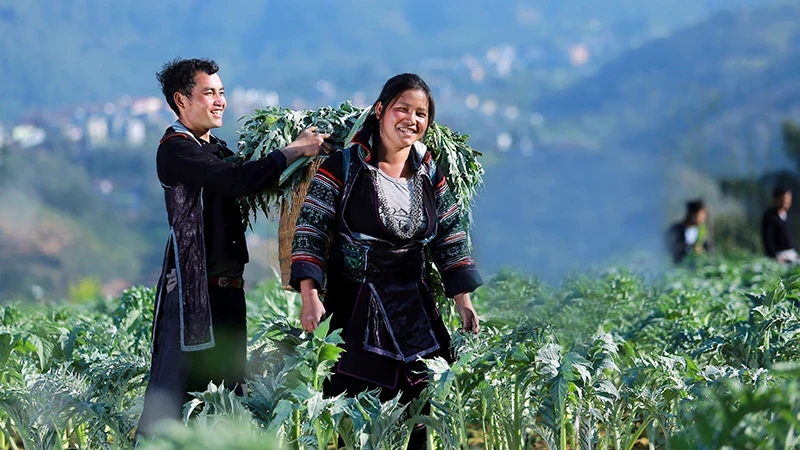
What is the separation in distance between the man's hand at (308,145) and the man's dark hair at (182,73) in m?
0.45

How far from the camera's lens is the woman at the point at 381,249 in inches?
175

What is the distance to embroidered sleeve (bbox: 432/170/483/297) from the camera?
4629 millimetres

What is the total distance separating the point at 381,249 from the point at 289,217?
1.50 ft

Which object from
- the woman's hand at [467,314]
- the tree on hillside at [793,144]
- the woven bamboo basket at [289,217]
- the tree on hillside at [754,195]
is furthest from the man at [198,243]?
the tree on hillside at [793,144]

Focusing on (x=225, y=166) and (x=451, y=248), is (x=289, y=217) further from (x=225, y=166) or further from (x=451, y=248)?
(x=451, y=248)

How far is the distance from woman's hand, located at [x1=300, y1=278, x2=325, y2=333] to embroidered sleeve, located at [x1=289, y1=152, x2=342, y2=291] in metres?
0.04

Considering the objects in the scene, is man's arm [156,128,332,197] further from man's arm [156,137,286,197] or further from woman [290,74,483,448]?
woman [290,74,483,448]

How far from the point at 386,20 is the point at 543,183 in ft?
245

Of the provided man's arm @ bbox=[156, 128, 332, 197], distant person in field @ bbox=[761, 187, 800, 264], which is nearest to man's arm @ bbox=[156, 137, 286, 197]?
man's arm @ bbox=[156, 128, 332, 197]

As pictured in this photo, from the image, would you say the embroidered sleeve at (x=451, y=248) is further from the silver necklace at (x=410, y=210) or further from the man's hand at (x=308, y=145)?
the man's hand at (x=308, y=145)

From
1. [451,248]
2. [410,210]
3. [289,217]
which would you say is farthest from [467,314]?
[289,217]

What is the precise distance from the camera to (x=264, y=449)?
8.57 ft

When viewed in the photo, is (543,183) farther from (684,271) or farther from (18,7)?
(18,7)

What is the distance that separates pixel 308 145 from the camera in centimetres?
455
